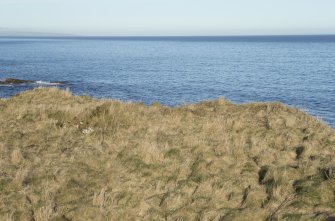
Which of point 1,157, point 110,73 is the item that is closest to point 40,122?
point 1,157

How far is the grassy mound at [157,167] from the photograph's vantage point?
9.20 m

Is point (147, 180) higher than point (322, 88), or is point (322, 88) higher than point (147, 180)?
point (147, 180)

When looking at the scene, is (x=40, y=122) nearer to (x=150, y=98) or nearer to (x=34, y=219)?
(x=34, y=219)

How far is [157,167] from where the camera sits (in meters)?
11.5

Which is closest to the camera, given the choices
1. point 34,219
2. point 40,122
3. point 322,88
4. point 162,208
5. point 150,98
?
point 34,219

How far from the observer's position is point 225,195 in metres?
10.2

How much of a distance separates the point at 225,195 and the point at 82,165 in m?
4.27

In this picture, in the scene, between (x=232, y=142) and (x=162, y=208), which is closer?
(x=162, y=208)

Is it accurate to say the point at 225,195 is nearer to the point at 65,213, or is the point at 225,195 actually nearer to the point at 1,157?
the point at 65,213

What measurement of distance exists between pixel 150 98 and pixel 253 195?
40.5 metres

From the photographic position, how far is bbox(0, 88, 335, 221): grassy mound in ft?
30.2

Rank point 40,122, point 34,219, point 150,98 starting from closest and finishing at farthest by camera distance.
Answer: point 34,219
point 40,122
point 150,98

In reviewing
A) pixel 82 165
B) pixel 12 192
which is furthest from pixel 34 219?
pixel 82 165

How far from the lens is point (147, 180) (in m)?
10.7
